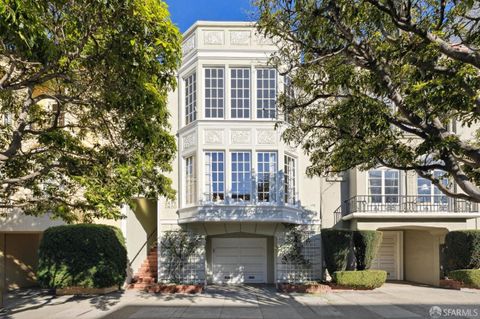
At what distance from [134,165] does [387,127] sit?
5.20 m

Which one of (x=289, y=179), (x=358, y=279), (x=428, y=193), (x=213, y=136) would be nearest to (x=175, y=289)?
(x=213, y=136)

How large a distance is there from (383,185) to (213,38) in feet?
31.5

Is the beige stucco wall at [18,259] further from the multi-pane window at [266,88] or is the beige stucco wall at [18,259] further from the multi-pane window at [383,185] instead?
the multi-pane window at [383,185]

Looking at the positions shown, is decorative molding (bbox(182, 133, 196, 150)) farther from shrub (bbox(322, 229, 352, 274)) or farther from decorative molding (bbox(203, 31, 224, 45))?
shrub (bbox(322, 229, 352, 274))

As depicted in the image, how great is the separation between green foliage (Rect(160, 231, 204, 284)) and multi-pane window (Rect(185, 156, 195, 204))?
1.40m

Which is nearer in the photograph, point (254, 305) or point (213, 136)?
point (254, 305)

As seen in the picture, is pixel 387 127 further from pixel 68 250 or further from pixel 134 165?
pixel 68 250

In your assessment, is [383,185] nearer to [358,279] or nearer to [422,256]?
[422,256]

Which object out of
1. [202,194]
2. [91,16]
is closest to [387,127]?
[91,16]

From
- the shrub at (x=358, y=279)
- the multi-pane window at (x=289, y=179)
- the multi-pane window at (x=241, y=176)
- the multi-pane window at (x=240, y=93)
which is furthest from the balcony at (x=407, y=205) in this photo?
the multi-pane window at (x=240, y=93)

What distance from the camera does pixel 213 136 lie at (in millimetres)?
15695

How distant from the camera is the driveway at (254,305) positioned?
11266 mm

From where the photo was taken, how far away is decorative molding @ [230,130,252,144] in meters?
15.6

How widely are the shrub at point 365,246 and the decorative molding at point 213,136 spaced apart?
682cm
